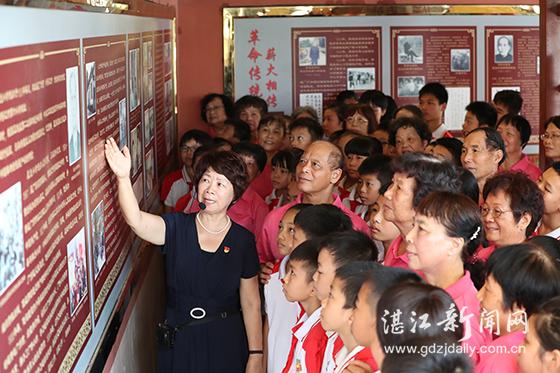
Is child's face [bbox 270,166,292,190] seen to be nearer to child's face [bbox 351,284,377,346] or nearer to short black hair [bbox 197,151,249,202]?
short black hair [bbox 197,151,249,202]

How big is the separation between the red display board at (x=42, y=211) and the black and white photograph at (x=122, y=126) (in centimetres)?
89

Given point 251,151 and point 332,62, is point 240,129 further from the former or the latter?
point 332,62

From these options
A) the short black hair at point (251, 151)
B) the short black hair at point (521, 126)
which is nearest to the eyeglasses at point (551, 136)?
the short black hair at point (521, 126)

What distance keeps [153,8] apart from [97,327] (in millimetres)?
2674

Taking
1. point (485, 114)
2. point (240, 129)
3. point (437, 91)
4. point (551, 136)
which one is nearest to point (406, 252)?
point (551, 136)

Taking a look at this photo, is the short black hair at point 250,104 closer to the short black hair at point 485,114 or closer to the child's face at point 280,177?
the short black hair at point 485,114

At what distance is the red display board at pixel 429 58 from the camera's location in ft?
25.9

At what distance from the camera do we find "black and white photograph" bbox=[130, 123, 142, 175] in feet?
13.8

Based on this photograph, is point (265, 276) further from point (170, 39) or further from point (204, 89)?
point (204, 89)

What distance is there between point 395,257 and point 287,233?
621mm

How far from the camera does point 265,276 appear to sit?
168 inches

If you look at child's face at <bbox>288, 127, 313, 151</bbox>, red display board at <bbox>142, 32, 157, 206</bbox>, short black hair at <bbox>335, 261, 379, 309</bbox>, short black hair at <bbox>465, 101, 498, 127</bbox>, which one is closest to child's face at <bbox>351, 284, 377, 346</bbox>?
short black hair at <bbox>335, 261, 379, 309</bbox>

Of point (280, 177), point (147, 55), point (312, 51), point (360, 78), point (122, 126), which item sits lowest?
point (280, 177)

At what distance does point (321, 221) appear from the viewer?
370 centimetres
